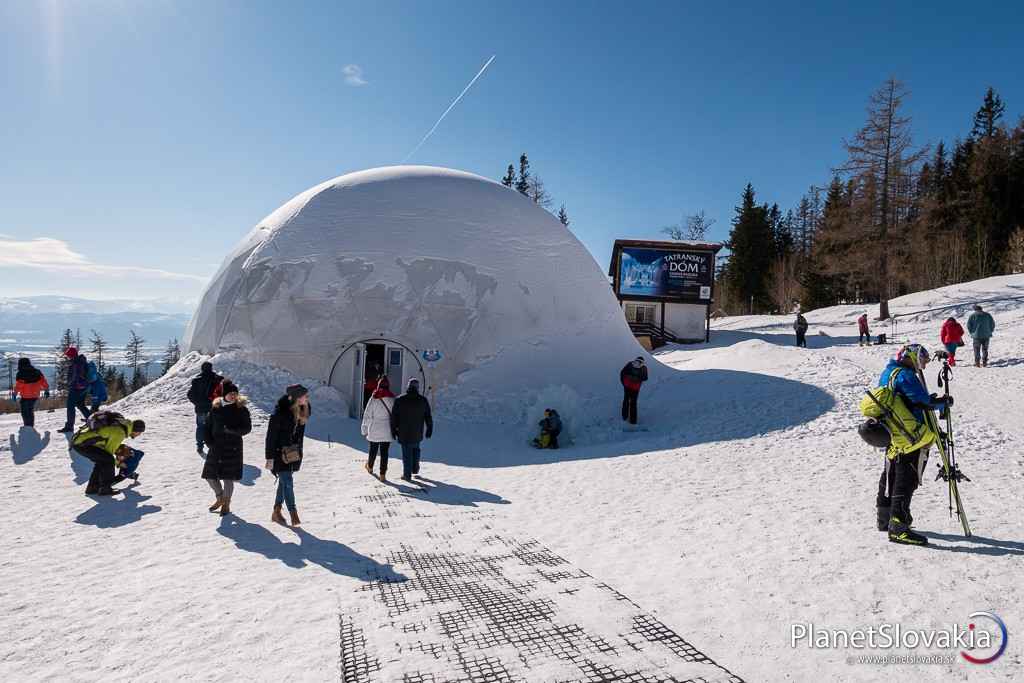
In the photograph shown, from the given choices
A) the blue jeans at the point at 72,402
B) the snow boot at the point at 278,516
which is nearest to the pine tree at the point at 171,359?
the blue jeans at the point at 72,402

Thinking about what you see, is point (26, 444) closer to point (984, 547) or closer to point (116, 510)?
point (116, 510)

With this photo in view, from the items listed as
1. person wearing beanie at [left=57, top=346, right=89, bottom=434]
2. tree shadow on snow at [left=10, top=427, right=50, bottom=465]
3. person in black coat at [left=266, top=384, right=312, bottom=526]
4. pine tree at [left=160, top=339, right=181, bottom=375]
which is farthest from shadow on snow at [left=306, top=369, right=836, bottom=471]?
pine tree at [left=160, top=339, right=181, bottom=375]

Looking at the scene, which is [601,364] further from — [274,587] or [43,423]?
[43,423]

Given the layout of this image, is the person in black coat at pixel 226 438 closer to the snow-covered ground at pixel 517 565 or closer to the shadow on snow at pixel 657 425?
the snow-covered ground at pixel 517 565

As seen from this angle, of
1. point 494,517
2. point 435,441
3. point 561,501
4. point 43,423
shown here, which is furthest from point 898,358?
point 43,423

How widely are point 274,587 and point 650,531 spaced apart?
3.84 metres

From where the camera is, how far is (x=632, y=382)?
12516 millimetres

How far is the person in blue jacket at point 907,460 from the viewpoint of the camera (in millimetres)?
4617

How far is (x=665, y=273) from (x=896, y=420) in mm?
29608

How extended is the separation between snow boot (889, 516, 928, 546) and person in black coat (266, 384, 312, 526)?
620 cm

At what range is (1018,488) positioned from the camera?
6.03 m

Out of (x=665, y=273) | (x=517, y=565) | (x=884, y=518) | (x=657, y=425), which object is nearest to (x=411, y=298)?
Answer: (x=657, y=425)

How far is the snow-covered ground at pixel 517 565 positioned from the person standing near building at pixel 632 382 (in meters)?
2.79

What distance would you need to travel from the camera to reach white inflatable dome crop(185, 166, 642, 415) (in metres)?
13.7
